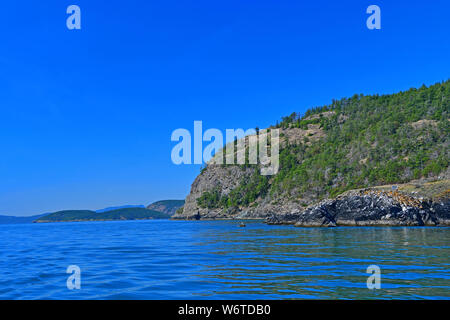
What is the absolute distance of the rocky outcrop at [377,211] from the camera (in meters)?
74.5

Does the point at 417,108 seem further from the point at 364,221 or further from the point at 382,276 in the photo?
→ the point at 382,276

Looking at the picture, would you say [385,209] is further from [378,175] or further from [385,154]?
[385,154]

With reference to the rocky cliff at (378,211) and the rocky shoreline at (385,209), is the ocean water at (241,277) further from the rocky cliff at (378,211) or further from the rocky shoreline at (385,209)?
the rocky shoreline at (385,209)

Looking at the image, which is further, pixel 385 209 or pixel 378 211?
pixel 378 211

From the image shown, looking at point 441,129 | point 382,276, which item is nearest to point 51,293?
point 382,276

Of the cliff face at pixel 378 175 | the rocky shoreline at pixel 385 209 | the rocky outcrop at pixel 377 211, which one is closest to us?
the rocky outcrop at pixel 377 211

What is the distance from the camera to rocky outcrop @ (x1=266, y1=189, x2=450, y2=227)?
7450cm

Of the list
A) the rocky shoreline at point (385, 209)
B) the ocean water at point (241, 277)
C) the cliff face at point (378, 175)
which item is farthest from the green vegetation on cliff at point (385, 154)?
the ocean water at point (241, 277)

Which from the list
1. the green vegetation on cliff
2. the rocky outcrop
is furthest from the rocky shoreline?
the green vegetation on cliff

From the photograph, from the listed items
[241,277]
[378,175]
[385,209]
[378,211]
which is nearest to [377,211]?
[378,211]

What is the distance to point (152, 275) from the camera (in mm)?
21719

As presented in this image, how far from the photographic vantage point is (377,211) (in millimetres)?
79875

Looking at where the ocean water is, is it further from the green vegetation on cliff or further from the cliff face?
the green vegetation on cliff

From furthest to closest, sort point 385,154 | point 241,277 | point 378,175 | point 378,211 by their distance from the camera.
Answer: point 385,154, point 378,175, point 378,211, point 241,277
